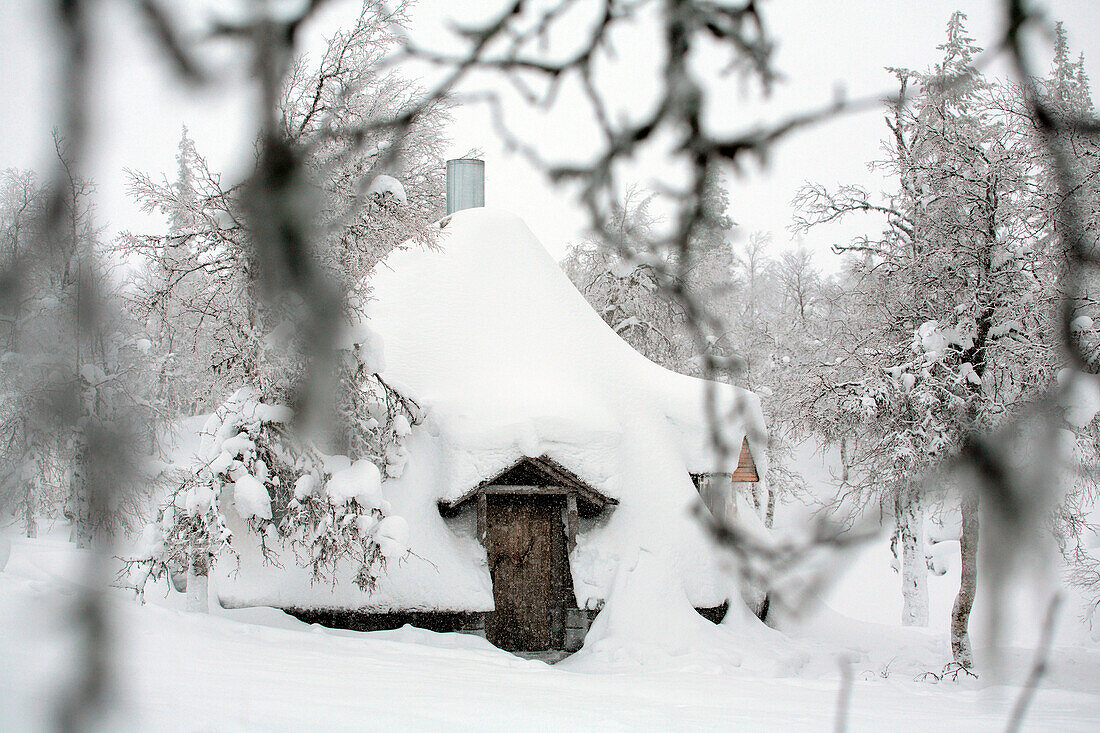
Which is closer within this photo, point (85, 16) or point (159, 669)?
point (85, 16)

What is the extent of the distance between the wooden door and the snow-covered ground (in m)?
1.00

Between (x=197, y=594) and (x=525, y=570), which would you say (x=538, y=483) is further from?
(x=197, y=594)

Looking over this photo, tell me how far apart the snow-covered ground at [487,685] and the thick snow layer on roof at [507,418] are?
0.79 m

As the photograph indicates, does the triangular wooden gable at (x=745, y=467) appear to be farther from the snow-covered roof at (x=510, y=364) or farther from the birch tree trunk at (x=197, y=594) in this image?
the birch tree trunk at (x=197, y=594)

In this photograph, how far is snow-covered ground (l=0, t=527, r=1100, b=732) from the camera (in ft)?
13.5

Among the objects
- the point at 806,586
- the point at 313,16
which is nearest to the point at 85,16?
the point at 313,16

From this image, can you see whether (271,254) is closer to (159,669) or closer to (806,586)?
(806,586)

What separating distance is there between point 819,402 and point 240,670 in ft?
29.8

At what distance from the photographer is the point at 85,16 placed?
562 mm

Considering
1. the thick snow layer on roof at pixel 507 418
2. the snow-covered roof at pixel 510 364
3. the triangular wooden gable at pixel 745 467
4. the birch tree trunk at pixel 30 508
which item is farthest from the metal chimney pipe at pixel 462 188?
the birch tree trunk at pixel 30 508

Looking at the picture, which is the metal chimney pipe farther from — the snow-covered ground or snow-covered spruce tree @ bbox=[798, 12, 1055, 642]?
the snow-covered ground

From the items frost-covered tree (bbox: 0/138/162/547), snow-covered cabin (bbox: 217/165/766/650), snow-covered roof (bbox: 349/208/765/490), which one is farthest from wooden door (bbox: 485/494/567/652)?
frost-covered tree (bbox: 0/138/162/547)

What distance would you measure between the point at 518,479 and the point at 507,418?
3.06ft

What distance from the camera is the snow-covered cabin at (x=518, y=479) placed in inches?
408
